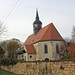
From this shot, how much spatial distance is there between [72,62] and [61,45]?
24.2m

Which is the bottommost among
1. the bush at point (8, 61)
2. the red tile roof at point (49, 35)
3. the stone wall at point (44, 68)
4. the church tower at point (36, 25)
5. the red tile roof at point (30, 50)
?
the stone wall at point (44, 68)

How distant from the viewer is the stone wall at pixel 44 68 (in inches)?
1048

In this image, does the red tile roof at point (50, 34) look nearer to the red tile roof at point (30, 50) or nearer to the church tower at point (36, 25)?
the red tile roof at point (30, 50)

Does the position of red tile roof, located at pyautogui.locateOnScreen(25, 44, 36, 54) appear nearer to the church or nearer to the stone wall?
the church

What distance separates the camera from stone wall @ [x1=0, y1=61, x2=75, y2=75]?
2662cm

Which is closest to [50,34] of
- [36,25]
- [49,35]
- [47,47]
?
[49,35]

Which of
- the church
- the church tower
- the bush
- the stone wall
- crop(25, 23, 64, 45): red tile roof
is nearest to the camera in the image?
the stone wall

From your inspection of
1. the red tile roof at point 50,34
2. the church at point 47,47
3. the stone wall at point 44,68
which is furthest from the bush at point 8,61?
the red tile roof at point 50,34

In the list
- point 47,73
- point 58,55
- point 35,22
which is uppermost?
point 35,22

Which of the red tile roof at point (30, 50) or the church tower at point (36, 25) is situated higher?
the church tower at point (36, 25)

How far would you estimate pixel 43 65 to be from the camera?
29969 millimetres

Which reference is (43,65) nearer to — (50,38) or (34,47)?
(50,38)

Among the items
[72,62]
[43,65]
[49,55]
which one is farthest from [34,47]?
[72,62]

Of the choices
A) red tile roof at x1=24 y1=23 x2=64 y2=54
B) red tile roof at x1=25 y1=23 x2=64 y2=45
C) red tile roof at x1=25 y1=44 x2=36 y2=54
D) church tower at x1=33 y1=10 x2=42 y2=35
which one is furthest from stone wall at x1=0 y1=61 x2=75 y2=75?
church tower at x1=33 y1=10 x2=42 y2=35
